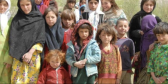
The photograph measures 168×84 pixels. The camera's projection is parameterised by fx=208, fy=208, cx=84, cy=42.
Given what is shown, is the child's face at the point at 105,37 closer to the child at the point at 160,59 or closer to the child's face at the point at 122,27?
the child's face at the point at 122,27

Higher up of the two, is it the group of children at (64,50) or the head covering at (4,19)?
the head covering at (4,19)

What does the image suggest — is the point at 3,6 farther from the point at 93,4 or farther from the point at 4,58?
the point at 93,4

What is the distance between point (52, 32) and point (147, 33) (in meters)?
1.66

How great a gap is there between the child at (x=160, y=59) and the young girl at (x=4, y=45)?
91.1 inches

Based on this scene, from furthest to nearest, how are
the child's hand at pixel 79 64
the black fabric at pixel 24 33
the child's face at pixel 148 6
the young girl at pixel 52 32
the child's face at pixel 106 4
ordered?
the child's face at pixel 106 4 < the child's face at pixel 148 6 < the young girl at pixel 52 32 < the black fabric at pixel 24 33 < the child's hand at pixel 79 64

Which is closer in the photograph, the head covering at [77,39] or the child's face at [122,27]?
the head covering at [77,39]

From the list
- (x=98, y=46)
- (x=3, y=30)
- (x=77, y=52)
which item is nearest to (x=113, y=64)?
(x=98, y=46)

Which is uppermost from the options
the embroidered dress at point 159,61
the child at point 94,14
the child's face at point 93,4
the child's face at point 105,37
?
the child's face at point 93,4

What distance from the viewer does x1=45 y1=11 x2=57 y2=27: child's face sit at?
337 cm

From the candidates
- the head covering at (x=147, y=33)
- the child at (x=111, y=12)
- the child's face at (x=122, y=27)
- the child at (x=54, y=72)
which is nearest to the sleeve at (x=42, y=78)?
the child at (x=54, y=72)

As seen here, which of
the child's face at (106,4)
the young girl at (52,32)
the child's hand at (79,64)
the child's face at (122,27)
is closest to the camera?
the child's hand at (79,64)

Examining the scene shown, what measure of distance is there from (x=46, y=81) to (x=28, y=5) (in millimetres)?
1231

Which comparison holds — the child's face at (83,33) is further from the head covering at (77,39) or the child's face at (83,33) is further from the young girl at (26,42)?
the young girl at (26,42)

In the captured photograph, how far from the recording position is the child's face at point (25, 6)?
3.26 meters
